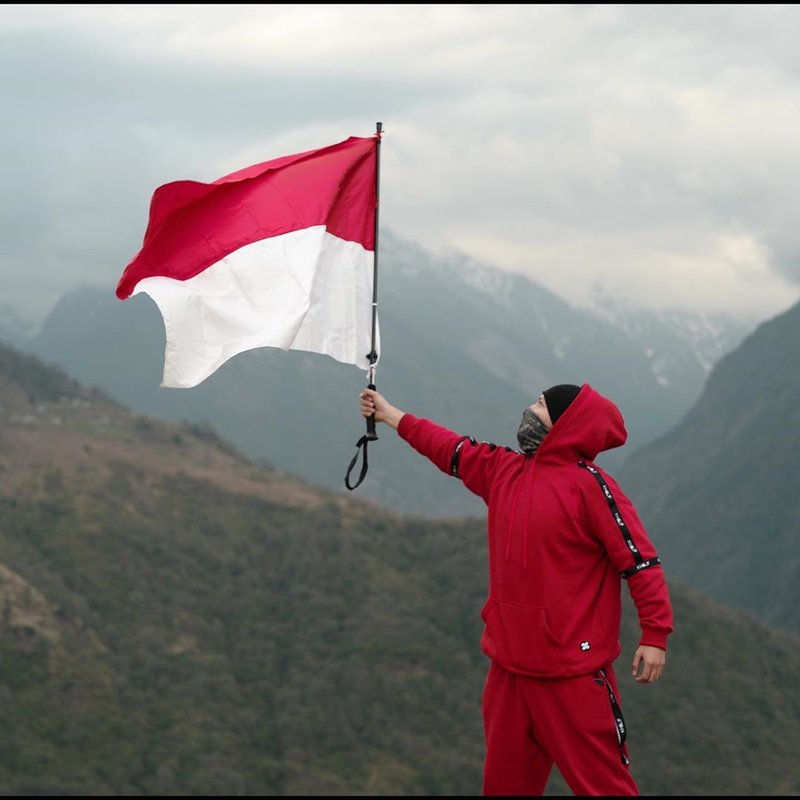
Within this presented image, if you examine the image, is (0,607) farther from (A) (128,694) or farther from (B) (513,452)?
(B) (513,452)

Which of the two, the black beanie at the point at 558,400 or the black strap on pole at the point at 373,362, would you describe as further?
the black strap on pole at the point at 373,362

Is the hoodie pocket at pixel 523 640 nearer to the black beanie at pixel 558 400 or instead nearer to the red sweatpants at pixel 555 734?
the red sweatpants at pixel 555 734

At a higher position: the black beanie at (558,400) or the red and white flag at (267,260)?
the red and white flag at (267,260)

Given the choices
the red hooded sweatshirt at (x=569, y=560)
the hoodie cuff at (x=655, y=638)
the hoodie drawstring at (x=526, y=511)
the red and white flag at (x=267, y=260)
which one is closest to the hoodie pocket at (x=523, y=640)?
the red hooded sweatshirt at (x=569, y=560)

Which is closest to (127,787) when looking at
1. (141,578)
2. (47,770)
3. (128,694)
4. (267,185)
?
(47,770)

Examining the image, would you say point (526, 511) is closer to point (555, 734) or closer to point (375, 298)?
point (555, 734)

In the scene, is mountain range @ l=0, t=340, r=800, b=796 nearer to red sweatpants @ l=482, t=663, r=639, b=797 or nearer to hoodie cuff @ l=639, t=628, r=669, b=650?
red sweatpants @ l=482, t=663, r=639, b=797

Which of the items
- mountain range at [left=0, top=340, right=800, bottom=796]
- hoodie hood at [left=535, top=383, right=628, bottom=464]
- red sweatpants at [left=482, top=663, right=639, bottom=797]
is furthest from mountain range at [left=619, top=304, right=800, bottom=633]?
red sweatpants at [left=482, top=663, right=639, bottom=797]
